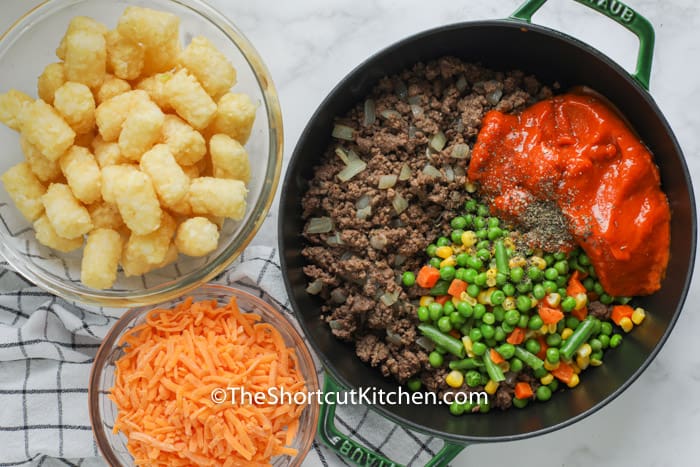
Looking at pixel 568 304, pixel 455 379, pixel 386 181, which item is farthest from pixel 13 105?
pixel 568 304

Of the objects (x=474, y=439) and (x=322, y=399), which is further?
(x=322, y=399)

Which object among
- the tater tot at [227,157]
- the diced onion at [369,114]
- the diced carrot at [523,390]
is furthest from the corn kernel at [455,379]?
the tater tot at [227,157]

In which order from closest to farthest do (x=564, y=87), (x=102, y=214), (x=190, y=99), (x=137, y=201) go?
(x=137, y=201)
(x=190, y=99)
(x=102, y=214)
(x=564, y=87)

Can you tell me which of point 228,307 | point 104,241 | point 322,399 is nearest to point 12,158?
point 104,241

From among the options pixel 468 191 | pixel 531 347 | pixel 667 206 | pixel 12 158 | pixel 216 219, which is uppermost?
pixel 667 206

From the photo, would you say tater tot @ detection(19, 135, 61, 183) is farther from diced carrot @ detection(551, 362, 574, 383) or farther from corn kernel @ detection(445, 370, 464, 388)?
diced carrot @ detection(551, 362, 574, 383)

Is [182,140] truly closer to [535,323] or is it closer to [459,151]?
[459,151]

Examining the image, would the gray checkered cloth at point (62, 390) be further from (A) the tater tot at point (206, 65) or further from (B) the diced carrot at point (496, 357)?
(A) the tater tot at point (206, 65)

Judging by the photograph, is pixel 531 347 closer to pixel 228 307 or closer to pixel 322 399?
pixel 322 399
